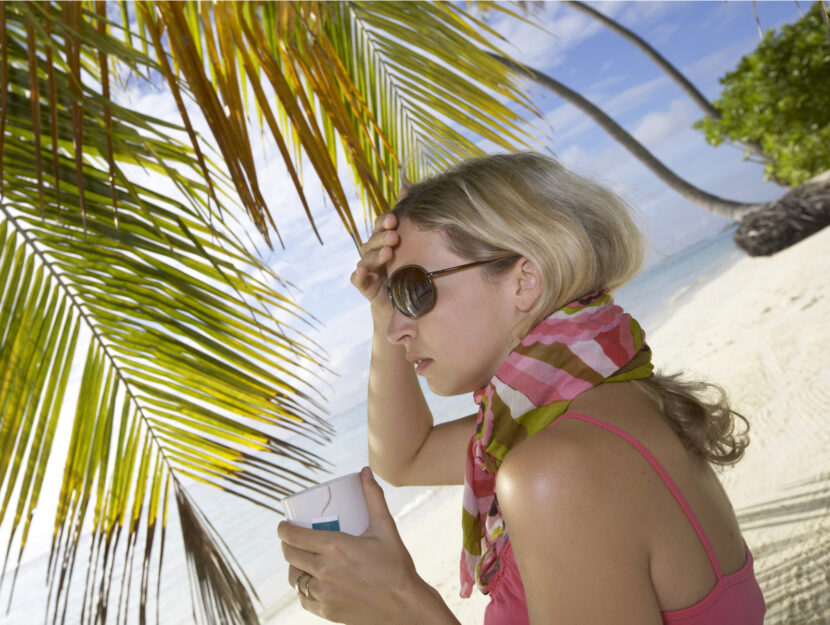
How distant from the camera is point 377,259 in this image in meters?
1.71

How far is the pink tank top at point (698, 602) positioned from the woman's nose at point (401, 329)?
53cm

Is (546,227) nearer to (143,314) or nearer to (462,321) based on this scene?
(462,321)

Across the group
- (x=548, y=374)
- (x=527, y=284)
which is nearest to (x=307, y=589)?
(x=548, y=374)

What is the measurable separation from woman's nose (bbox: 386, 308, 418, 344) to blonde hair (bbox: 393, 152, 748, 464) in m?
0.22

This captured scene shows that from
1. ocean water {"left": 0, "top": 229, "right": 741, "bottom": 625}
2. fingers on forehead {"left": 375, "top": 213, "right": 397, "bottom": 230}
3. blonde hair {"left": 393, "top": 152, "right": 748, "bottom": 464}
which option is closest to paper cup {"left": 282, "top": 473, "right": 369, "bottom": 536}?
blonde hair {"left": 393, "top": 152, "right": 748, "bottom": 464}

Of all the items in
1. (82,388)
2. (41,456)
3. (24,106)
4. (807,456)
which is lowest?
(807,456)

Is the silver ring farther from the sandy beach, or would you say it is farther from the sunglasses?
the sandy beach

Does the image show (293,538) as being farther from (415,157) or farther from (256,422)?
(415,157)

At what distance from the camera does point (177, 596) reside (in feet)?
36.1

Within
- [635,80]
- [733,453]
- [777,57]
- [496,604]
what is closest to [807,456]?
[733,453]

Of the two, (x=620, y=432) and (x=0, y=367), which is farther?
(x=0, y=367)

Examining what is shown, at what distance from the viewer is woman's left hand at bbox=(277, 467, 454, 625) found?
1164mm

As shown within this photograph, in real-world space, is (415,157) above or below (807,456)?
above

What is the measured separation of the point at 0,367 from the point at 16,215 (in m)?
0.38
